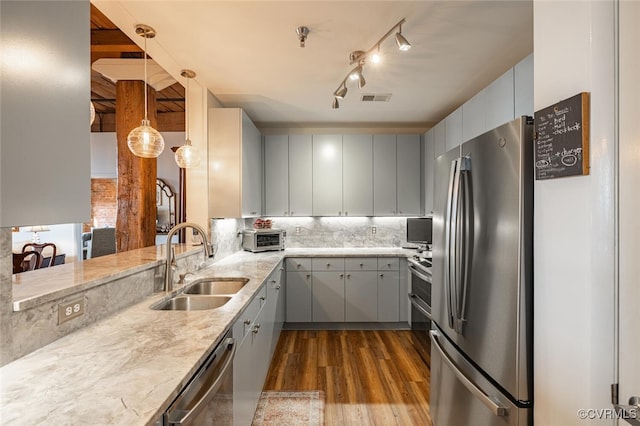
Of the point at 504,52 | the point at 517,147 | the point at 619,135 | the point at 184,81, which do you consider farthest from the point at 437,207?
the point at 184,81

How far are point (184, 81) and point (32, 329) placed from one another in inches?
95.4

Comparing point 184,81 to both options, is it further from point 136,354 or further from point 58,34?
point 136,354

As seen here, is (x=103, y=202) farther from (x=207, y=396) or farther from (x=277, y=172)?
(x=207, y=396)

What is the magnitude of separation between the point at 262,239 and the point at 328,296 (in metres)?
1.07

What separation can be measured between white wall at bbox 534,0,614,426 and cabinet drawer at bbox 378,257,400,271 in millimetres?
2671

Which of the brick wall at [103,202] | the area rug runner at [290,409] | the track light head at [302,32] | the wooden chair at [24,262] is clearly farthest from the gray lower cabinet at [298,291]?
the brick wall at [103,202]

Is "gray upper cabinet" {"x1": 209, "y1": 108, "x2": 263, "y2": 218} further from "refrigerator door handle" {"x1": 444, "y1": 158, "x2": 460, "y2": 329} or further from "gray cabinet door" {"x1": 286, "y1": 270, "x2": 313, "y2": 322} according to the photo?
"refrigerator door handle" {"x1": 444, "y1": 158, "x2": 460, "y2": 329}

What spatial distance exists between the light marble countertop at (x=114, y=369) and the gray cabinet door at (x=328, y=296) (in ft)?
7.51

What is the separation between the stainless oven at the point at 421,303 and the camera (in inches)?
129

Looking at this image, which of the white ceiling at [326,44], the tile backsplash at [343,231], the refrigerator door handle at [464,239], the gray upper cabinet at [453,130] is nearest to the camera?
the refrigerator door handle at [464,239]

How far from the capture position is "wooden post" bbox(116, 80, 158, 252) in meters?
3.06

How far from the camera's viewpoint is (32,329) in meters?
1.18

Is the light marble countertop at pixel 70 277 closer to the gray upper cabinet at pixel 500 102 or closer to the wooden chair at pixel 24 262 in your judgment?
the wooden chair at pixel 24 262

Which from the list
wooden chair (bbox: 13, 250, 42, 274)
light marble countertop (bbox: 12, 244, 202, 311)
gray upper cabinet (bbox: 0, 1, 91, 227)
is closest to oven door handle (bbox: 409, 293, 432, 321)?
light marble countertop (bbox: 12, 244, 202, 311)
